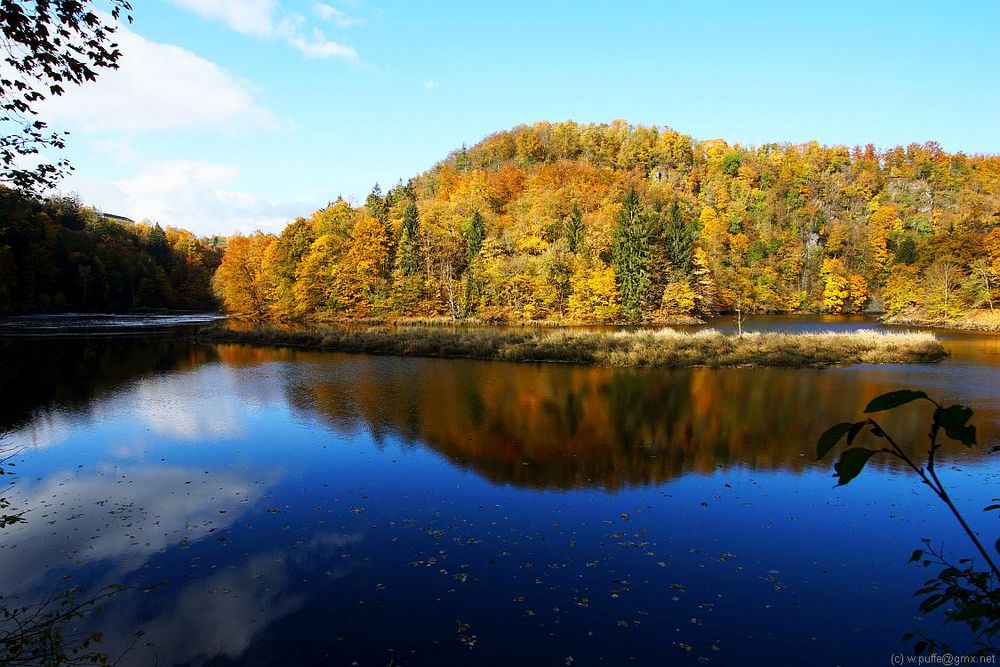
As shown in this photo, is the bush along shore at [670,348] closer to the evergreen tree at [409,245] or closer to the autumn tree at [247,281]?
the evergreen tree at [409,245]

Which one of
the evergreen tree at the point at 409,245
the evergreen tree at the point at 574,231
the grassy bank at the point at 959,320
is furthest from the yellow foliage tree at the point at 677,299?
the evergreen tree at the point at 409,245

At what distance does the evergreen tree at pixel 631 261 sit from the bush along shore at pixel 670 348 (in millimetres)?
22241

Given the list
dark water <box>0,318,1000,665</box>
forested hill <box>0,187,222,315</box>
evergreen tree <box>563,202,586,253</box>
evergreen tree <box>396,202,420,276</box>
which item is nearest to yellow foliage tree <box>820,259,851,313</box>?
evergreen tree <box>563,202,586,253</box>

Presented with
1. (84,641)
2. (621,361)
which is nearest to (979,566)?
(84,641)

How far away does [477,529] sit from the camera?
8.38m

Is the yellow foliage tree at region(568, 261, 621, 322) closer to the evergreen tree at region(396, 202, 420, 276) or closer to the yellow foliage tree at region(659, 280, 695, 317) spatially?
the yellow foliage tree at region(659, 280, 695, 317)

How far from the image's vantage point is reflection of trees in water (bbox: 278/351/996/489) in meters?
11.7

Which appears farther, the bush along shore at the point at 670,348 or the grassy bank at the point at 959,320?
the grassy bank at the point at 959,320

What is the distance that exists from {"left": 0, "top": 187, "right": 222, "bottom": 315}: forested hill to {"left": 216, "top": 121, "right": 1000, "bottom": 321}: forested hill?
14681 mm

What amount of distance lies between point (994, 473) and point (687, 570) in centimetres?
872

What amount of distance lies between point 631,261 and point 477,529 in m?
47.4

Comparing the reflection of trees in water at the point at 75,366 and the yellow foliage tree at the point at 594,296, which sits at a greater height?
the yellow foliage tree at the point at 594,296

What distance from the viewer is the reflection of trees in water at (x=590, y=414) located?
1166 cm

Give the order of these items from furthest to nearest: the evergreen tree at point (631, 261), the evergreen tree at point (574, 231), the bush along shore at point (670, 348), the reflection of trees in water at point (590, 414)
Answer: the evergreen tree at point (574, 231)
the evergreen tree at point (631, 261)
the bush along shore at point (670, 348)
the reflection of trees in water at point (590, 414)
